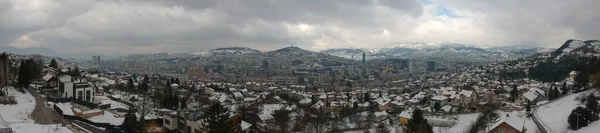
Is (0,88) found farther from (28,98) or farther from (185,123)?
(185,123)

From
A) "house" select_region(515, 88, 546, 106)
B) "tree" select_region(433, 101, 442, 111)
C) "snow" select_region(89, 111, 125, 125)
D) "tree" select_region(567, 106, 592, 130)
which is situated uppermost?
"tree" select_region(567, 106, 592, 130)

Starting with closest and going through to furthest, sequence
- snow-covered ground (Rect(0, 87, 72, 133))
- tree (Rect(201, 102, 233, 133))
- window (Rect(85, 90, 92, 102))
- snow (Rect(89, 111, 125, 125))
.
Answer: snow-covered ground (Rect(0, 87, 72, 133)), tree (Rect(201, 102, 233, 133)), snow (Rect(89, 111, 125, 125)), window (Rect(85, 90, 92, 102))

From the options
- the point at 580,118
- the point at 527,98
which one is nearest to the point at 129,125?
the point at 580,118

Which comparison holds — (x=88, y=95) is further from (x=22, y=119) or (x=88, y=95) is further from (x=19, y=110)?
(x=22, y=119)

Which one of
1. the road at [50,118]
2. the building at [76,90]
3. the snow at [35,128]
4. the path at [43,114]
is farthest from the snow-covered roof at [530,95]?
the path at [43,114]

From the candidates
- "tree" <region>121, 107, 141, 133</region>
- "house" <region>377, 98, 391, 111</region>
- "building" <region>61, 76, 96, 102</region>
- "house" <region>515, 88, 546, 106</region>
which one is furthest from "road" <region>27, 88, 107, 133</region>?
"house" <region>515, 88, 546, 106</region>

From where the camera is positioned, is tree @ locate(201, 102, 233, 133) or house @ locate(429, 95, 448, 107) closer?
tree @ locate(201, 102, 233, 133)

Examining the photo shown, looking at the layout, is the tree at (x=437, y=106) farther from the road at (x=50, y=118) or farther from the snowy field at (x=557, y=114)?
the road at (x=50, y=118)

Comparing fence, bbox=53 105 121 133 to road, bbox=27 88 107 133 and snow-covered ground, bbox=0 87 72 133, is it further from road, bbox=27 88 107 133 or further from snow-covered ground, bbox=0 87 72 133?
snow-covered ground, bbox=0 87 72 133
